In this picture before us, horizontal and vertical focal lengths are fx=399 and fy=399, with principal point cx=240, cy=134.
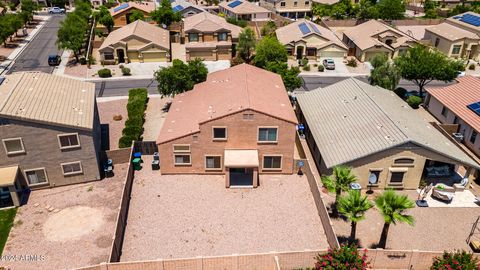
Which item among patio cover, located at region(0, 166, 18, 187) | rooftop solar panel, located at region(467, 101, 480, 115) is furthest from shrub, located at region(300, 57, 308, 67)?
patio cover, located at region(0, 166, 18, 187)

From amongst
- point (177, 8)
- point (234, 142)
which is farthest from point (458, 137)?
point (177, 8)

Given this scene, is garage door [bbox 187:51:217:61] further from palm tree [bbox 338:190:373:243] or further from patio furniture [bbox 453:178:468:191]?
palm tree [bbox 338:190:373:243]

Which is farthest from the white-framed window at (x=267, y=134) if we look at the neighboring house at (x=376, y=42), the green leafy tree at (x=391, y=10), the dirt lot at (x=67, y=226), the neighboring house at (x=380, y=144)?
the green leafy tree at (x=391, y=10)

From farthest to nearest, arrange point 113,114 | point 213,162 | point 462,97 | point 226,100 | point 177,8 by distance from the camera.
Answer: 1. point 177,8
2. point 113,114
3. point 462,97
4. point 226,100
5. point 213,162

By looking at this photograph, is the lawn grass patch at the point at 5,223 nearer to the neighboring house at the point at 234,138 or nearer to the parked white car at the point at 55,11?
the neighboring house at the point at 234,138

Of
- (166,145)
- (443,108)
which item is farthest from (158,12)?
(443,108)

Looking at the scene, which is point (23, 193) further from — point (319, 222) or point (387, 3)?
point (387, 3)

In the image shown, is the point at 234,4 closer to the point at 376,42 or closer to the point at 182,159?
the point at 376,42
